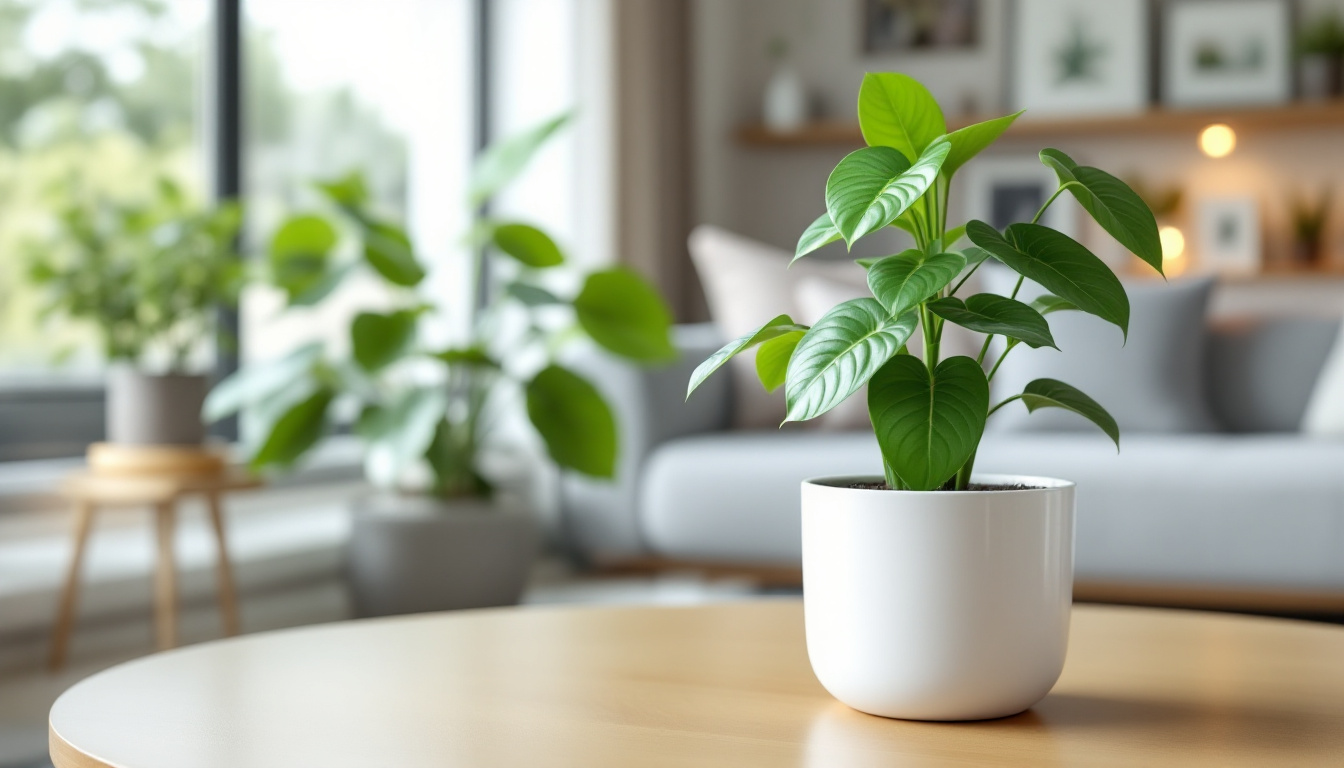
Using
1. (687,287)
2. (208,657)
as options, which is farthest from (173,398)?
(687,287)

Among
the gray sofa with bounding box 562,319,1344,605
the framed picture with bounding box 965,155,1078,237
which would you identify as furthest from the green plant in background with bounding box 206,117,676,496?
the framed picture with bounding box 965,155,1078,237

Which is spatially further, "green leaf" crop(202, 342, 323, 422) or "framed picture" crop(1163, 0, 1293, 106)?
"framed picture" crop(1163, 0, 1293, 106)

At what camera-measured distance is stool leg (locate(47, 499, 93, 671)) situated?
7.86 feet

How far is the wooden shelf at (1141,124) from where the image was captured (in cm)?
445

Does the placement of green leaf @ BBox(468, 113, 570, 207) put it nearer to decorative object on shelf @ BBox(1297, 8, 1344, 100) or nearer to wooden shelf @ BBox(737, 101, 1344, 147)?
wooden shelf @ BBox(737, 101, 1344, 147)

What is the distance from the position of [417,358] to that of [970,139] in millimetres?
2084

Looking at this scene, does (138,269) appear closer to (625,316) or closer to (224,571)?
(224,571)

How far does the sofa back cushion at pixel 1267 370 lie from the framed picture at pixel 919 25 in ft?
6.38

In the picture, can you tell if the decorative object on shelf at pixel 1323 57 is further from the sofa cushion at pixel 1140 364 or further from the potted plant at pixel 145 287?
the potted plant at pixel 145 287

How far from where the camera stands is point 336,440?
3.81 meters

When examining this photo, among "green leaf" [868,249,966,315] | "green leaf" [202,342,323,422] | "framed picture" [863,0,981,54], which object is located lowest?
"green leaf" [202,342,323,422]

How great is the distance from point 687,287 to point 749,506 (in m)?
1.93

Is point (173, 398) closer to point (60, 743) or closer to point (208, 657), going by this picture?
point (208, 657)

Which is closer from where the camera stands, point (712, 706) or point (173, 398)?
point (712, 706)
